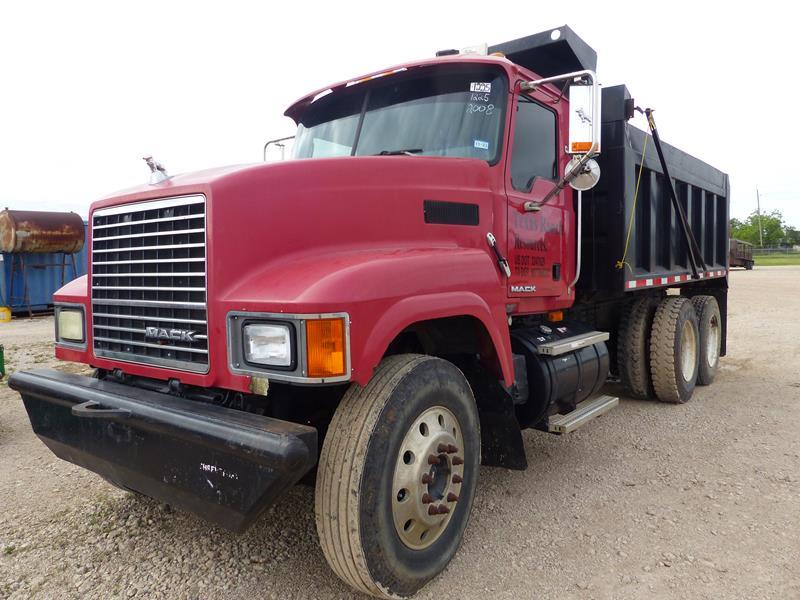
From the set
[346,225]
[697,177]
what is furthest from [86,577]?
[697,177]

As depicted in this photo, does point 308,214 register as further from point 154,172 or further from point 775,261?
point 775,261

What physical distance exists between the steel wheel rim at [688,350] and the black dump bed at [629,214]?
569 mm

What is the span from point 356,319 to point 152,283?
114 centimetres

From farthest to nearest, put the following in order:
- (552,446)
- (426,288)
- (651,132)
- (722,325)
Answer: (722,325)
(651,132)
(552,446)
(426,288)

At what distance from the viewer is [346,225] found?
2955 mm

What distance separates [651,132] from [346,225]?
402cm

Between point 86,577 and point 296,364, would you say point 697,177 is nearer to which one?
point 296,364

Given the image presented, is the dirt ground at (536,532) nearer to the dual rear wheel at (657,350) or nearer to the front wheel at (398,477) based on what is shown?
the front wheel at (398,477)

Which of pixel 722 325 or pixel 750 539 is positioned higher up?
pixel 722 325

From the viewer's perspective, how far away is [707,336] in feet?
23.2

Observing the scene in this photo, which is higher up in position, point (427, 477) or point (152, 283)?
point (152, 283)

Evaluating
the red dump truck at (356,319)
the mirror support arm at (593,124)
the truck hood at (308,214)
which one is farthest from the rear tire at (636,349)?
the truck hood at (308,214)

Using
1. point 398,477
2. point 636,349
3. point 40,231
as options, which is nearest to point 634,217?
point 636,349

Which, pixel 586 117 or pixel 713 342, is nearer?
pixel 586 117
